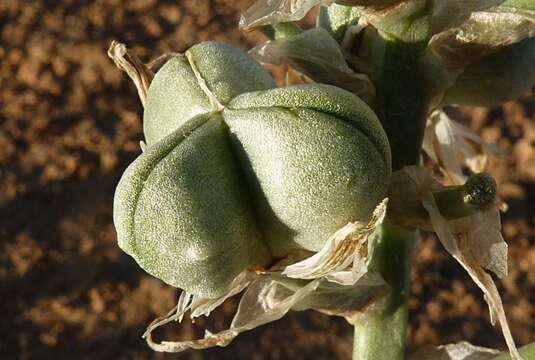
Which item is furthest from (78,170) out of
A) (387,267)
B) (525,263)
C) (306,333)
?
(387,267)

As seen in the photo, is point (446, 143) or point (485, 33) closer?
point (485, 33)

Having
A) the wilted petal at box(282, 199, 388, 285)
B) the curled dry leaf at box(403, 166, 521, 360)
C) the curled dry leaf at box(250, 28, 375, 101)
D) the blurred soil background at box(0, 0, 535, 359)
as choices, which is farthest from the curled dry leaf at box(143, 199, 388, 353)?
the blurred soil background at box(0, 0, 535, 359)

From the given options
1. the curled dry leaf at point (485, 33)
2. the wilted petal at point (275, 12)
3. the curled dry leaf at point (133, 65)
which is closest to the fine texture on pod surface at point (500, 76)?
the curled dry leaf at point (485, 33)

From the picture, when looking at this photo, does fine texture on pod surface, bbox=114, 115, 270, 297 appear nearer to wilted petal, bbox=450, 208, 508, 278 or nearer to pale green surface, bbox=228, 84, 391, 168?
pale green surface, bbox=228, 84, 391, 168

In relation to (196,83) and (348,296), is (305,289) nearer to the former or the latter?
(348,296)

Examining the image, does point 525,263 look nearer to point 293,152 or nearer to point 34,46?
point 34,46

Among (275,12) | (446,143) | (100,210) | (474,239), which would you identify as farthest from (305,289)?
(100,210)
